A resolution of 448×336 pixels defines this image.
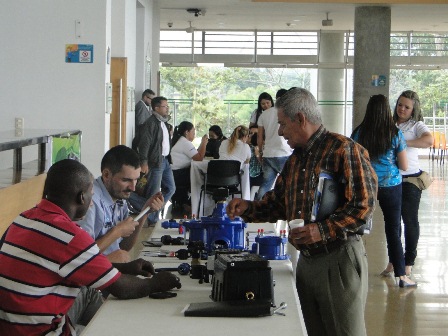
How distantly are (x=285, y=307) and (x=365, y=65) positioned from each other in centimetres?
1341

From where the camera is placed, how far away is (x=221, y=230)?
13.9ft

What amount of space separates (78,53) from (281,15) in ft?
33.6

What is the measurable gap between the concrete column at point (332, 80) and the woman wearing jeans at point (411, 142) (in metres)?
15.0

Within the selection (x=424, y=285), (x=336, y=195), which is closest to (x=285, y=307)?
(x=336, y=195)

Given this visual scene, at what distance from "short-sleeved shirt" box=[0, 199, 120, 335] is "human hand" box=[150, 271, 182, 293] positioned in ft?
0.70

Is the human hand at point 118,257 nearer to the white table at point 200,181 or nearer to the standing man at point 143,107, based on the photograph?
the white table at point 200,181

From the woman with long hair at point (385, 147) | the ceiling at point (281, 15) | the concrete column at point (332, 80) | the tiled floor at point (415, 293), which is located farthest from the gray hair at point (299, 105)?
the concrete column at point (332, 80)

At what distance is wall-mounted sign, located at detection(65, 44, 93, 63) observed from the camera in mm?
9266

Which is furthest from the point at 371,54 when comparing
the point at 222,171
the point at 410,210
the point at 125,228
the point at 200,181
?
the point at 125,228

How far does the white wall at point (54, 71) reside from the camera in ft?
30.2

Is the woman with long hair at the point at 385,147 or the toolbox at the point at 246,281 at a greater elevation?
the woman with long hair at the point at 385,147

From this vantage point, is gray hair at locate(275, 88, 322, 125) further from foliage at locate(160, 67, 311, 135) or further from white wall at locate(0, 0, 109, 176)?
foliage at locate(160, 67, 311, 135)

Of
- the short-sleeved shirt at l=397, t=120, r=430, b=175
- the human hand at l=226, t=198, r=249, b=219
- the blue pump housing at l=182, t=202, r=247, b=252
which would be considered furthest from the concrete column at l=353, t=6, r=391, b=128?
the human hand at l=226, t=198, r=249, b=219

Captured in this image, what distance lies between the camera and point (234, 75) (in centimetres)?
2477
